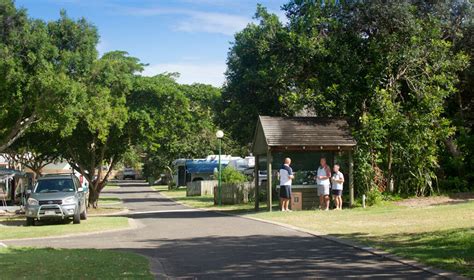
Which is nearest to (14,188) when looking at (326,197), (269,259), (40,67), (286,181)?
(40,67)

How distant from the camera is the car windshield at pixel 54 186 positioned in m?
21.0

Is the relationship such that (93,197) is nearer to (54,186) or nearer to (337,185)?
(54,186)

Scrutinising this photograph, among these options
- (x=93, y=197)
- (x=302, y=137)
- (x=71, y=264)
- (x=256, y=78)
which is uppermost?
(x=256, y=78)

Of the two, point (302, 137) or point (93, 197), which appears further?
point (93, 197)

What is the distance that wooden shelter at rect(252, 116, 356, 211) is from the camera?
20.8 metres

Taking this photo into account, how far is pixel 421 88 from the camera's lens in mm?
23484

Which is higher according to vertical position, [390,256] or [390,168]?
[390,168]

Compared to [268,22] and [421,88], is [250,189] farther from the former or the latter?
[421,88]

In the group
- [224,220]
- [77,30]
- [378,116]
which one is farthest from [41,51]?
[378,116]

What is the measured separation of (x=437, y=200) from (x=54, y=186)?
564 inches

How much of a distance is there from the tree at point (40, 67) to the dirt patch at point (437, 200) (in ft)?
43.0

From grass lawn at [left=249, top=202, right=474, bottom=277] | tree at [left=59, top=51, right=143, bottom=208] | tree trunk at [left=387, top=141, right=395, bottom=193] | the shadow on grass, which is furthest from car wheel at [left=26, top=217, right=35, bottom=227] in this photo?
tree trunk at [left=387, top=141, right=395, bottom=193]

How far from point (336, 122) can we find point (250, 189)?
9.42 m

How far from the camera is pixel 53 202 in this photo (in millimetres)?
19797
